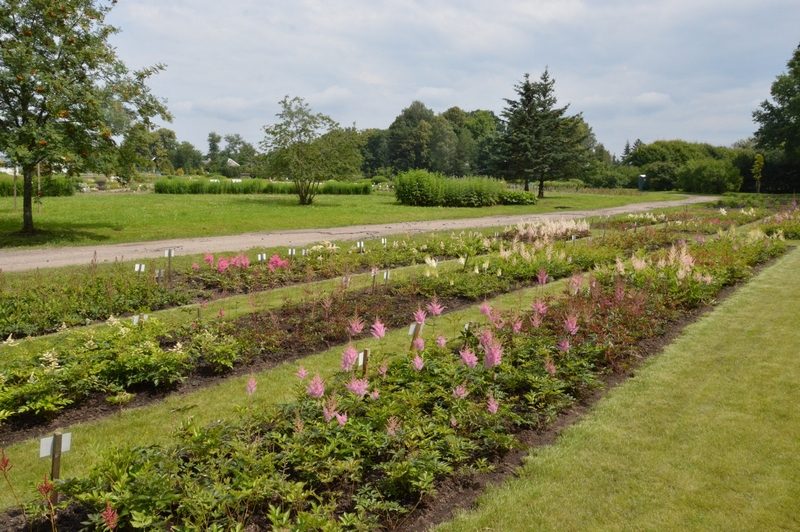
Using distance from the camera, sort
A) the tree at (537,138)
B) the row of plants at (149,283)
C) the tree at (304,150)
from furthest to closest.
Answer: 1. the tree at (537,138)
2. the tree at (304,150)
3. the row of plants at (149,283)

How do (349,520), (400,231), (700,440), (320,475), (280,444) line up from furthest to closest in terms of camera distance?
(400,231)
(700,440)
(280,444)
(320,475)
(349,520)

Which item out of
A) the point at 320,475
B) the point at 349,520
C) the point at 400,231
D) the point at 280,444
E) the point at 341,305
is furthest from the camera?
the point at 400,231

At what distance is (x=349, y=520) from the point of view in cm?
279

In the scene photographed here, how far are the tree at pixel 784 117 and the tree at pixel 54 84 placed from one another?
167ft

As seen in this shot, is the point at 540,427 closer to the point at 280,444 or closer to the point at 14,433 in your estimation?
the point at 280,444

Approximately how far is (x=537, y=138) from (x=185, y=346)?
119ft

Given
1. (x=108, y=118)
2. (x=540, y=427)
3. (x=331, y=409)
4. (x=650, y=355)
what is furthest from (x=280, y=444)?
(x=108, y=118)

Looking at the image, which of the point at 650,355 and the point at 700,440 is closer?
the point at 700,440

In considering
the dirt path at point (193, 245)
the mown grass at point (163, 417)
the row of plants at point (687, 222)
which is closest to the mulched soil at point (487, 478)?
the mown grass at point (163, 417)

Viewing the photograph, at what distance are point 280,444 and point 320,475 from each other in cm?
40

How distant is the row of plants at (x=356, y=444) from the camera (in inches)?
111

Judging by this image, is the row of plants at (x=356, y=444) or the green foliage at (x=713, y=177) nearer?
the row of plants at (x=356, y=444)

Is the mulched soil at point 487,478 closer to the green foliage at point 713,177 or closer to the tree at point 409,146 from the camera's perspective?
the green foliage at point 713,177

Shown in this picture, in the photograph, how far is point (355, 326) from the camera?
4.79 m
